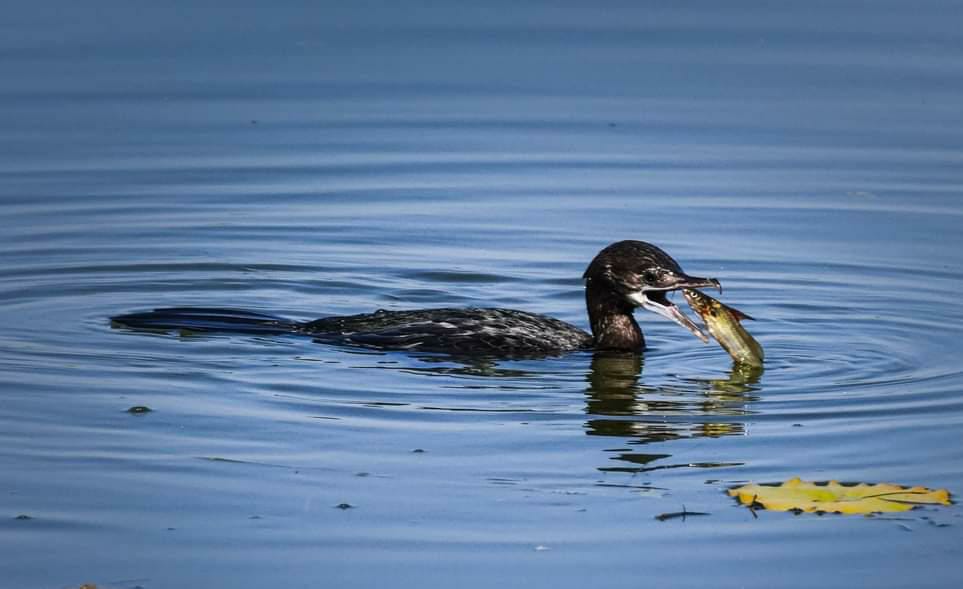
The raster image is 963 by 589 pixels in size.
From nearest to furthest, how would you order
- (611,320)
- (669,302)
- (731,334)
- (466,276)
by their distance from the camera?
1. (731,334)
2. (669,302)
3. (611,320)
4. (466,276)

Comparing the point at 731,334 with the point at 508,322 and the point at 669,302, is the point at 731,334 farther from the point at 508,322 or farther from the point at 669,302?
the point at 508,322

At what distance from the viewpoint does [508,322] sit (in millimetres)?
12195

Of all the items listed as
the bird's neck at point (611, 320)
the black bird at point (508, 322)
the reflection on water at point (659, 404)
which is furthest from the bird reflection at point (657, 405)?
the black bird at point (508, 322)

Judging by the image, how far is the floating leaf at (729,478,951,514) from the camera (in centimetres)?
830

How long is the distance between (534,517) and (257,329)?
15.2 ft

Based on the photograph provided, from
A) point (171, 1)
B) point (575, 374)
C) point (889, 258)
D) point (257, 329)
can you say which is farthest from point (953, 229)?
point (171, 1)

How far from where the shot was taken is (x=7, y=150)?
1783cm

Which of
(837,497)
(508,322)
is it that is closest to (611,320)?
(508,322)

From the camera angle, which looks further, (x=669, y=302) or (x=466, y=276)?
(x=466, y=276)

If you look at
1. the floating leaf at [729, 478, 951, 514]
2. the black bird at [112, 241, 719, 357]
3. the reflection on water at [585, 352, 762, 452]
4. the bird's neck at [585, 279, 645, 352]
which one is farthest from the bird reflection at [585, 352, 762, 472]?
the floating leaf at [729, 478, 951, 514]

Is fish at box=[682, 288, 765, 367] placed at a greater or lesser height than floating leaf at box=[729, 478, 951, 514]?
greater

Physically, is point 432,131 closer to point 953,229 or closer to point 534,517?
point 953,229

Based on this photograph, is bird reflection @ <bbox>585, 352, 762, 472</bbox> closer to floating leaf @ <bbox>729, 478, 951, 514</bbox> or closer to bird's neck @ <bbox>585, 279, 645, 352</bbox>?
bird's neck @ <bbox>585, 279, 645, 352</bbox>

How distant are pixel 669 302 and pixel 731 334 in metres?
0.80
